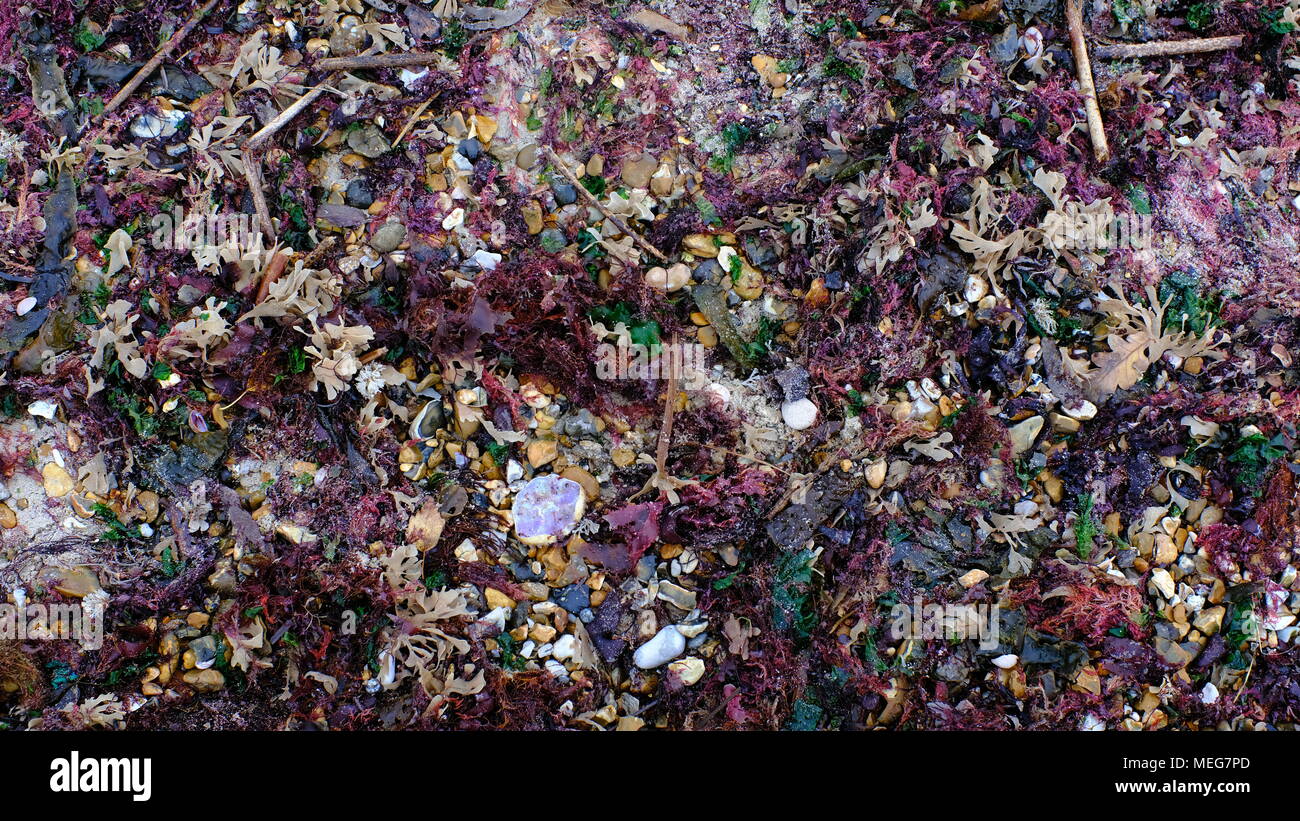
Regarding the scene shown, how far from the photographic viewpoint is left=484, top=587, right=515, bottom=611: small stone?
129 inches

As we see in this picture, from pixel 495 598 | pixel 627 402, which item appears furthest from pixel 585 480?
pixel 495 598

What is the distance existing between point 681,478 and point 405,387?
1195 millimetres

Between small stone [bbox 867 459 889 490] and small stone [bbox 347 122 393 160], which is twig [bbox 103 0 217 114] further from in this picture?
small stone [bbox 867 459 889 490]

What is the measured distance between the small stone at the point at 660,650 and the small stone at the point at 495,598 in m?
0.55

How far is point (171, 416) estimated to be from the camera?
10.7ft

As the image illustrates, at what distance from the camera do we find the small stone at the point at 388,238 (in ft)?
11.2

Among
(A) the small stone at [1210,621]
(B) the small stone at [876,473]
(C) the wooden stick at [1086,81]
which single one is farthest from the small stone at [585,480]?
(C) the wooden stick at [1086,81]

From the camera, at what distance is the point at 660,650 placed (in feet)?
10.6

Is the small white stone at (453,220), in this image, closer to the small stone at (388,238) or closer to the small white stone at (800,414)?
the small stone at (388,238)

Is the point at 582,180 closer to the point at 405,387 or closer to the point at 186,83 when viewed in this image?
the point at 405,387

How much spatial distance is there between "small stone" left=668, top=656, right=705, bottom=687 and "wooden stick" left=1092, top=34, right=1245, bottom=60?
321cm
